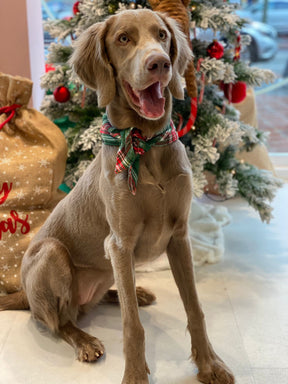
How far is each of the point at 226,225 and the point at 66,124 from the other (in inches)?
44.0

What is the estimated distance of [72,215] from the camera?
1.64 meters

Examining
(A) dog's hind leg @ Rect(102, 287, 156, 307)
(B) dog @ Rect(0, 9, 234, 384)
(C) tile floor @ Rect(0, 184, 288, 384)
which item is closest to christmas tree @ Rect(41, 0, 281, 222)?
(C) tile floor @ Rect(0, 184, 288, 384)

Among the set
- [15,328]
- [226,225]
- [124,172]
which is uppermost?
[124,172]

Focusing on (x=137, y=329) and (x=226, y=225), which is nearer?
(x=137, y=329)

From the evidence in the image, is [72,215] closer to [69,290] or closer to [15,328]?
[69,290]

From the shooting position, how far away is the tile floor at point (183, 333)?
4.90ft

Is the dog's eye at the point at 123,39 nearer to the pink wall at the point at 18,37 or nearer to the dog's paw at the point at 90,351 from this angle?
the dog's paw at the point at 90,351

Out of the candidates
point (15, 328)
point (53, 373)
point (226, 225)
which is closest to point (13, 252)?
point (15, 328)

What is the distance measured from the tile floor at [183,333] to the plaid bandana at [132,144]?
2.11ft

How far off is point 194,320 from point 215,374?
18 centimetres

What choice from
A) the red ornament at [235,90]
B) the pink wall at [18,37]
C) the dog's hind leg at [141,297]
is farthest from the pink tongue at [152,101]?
the pink wall at [18,37]

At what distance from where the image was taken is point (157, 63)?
1140 mm

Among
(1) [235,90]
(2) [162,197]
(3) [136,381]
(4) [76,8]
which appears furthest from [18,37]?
(3) [136,381]

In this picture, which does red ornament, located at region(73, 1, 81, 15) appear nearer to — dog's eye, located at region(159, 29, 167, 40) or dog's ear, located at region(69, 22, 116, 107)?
dog's ear, located at region(69, 22, 116, 107)
